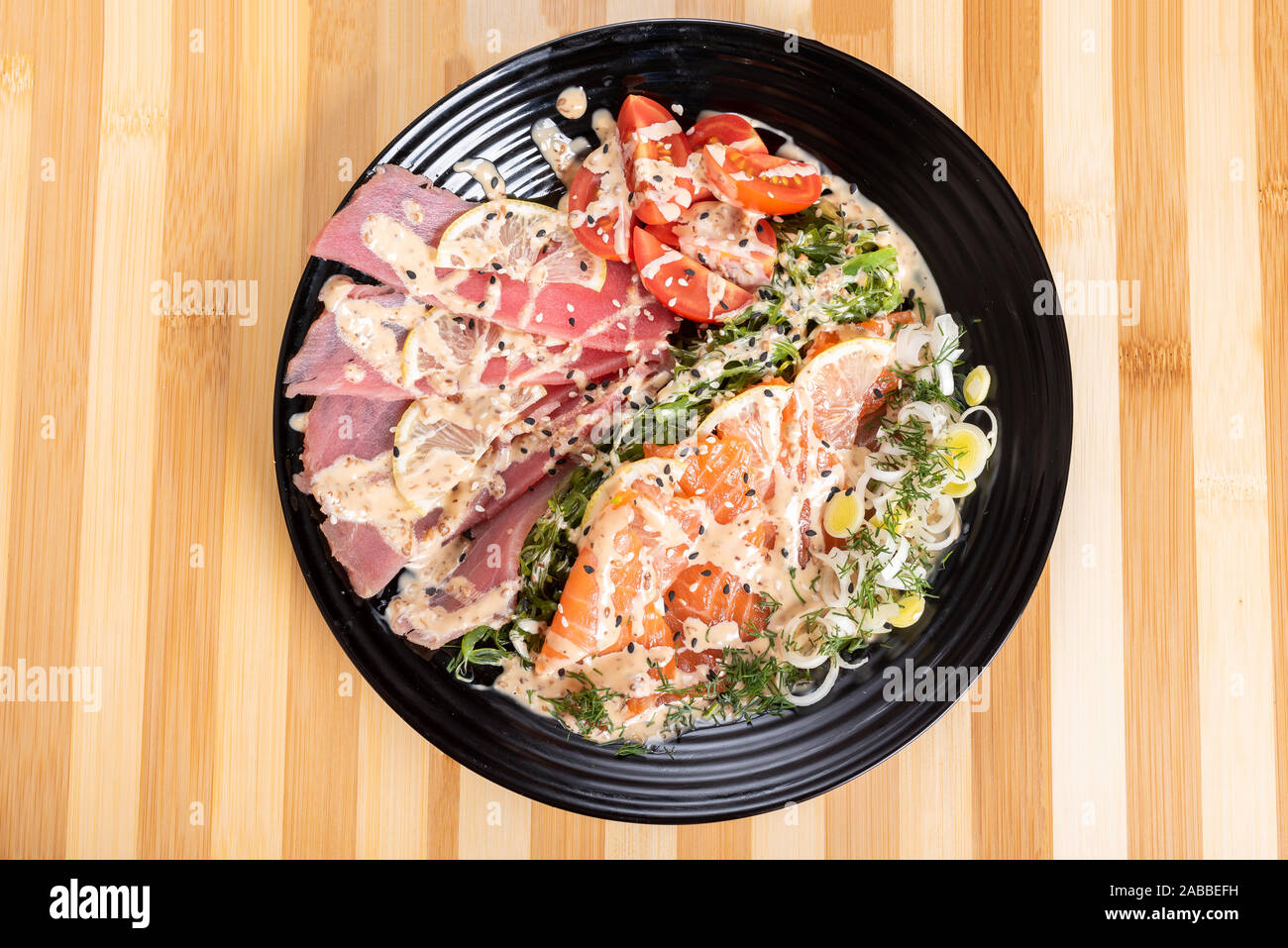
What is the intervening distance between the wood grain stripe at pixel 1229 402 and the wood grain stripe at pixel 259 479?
337cm

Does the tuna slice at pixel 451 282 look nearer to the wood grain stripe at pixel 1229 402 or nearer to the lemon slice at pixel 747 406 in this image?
the lemon slice at pixel 747 406

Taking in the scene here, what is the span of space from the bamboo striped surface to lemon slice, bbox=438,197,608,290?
25.6 inches

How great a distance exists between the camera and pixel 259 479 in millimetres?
3061

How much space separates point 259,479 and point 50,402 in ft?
2.78

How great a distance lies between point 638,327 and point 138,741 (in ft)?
7.83

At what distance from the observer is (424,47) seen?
3.07 meters

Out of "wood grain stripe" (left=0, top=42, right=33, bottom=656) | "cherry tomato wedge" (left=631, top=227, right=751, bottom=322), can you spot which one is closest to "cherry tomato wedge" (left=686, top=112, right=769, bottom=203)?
"cherry tomato wedge" (left=631, top=227, right=751, bottom=322)

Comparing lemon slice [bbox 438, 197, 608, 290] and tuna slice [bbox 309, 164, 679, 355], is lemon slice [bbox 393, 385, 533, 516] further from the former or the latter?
lemon slice [bbox 438, 197, 608, 290]

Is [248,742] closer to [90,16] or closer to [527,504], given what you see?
[527,504]

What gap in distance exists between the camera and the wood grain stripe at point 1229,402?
10.3ft

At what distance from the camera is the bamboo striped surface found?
306 centimetres

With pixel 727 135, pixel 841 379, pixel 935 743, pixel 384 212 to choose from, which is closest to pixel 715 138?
pixel 727 135

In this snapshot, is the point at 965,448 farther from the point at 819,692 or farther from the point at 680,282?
the point at 680,282

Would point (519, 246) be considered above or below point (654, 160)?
below
